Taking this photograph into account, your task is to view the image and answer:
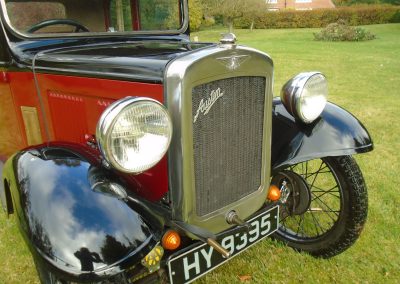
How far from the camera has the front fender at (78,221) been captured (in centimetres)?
127

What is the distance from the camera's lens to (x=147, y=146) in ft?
4.63

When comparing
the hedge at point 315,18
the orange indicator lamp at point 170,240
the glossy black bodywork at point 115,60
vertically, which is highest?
the glossy black bodywork at point 115,60

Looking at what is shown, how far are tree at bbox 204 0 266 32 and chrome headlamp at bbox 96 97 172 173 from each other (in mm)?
19328

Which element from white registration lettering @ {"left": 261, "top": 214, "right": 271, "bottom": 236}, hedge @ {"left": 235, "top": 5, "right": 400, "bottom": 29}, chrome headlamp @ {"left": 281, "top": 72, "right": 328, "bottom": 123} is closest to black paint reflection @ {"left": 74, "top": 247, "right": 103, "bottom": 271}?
white registration lettering @ {"left": 261, "top": 214, "right": 271, "bottom": 236}

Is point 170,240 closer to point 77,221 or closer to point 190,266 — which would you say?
point 190,266

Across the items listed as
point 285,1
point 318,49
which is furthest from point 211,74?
point 285,1

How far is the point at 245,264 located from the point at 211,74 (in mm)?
1267

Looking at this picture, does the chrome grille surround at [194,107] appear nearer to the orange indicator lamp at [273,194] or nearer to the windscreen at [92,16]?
the orange indicator lamp at [273,194]

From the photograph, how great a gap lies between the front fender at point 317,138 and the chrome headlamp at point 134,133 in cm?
88

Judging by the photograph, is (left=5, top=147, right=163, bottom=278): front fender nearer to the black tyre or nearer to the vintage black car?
the vintage black car

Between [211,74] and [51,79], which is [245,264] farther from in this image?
[51,79]

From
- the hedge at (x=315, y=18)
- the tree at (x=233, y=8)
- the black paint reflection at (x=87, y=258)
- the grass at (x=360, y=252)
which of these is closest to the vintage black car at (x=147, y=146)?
the black paint reflection at (x=87, y=258)

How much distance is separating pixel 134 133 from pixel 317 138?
1.11m

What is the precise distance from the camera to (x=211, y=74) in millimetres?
1536
